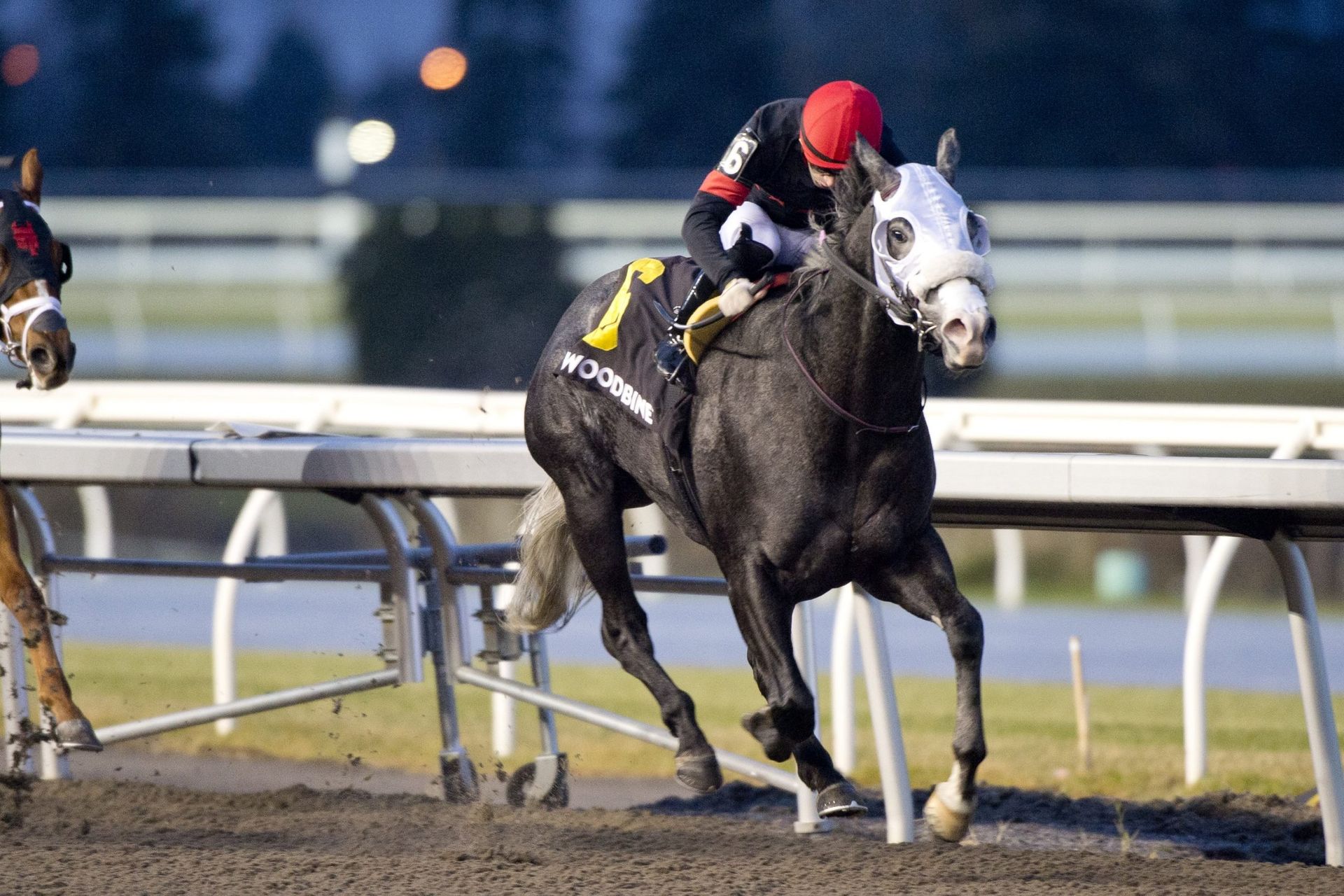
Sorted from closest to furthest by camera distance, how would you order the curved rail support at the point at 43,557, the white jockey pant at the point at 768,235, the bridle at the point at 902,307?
the bridle at the point at 902,307 < the white jockey pant at the point at 768,235 < the curved rail support at the point at 43,557

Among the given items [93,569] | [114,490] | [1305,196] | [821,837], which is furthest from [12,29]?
[821,837]

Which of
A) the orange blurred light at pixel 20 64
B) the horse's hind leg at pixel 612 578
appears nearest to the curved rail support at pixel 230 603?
the horse's hind leg at pixel 612 578

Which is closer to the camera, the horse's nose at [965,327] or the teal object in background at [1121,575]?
the horse's nose at [965,327]

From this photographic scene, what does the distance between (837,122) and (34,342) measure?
1931mm

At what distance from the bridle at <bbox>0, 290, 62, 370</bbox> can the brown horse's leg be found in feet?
1.54

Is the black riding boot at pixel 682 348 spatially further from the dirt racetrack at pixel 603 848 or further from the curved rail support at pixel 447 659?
the curved rail support at pixel 447 659

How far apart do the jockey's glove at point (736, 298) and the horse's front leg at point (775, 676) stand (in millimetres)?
514

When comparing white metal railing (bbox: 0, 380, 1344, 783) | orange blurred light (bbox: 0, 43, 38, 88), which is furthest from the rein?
orange blurred light (bbox: 0, 43, 38, 88)

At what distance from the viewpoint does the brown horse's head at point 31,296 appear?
14.1 ft

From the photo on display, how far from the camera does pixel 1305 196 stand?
19.3 m

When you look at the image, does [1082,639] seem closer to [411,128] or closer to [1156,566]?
[1156,566]

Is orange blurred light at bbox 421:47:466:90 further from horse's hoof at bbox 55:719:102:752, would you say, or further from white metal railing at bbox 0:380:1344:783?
horse's hoof at bbox 55:719:102:752

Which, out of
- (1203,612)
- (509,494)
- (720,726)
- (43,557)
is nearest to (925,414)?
(1203,612)

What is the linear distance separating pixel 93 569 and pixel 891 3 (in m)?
21.2
